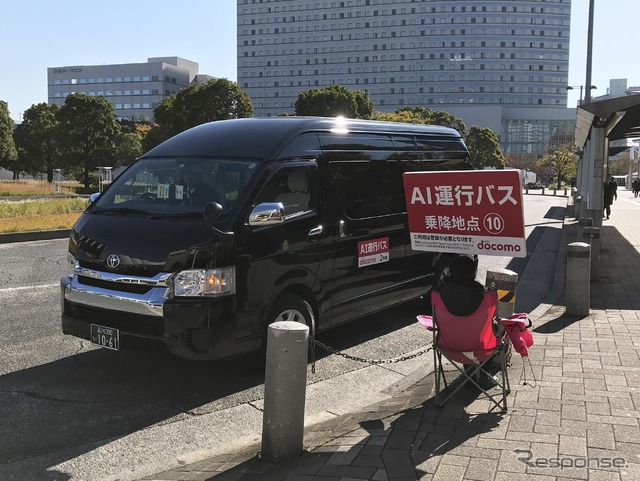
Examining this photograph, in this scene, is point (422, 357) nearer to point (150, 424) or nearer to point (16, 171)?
point (150, 424)

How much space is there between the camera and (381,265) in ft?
21.3

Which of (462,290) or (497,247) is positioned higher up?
(497,247)

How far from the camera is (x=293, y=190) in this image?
5.38 metres

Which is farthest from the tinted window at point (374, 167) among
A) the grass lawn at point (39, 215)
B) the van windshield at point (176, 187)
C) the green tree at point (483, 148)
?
the green tree at point (483, 148)

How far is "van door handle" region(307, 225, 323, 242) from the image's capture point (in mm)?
5383

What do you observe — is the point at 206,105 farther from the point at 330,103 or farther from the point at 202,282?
the point at 202,282

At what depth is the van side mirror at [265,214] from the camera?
475 centimetres

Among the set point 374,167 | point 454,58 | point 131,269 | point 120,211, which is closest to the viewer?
point 131,269

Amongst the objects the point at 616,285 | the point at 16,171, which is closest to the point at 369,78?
the point at 16,171

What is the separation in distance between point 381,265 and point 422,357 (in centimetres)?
110

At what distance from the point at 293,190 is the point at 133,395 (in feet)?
7.33

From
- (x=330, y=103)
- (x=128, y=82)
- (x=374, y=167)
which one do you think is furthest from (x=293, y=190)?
(x=128, y=82)

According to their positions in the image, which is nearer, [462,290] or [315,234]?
[462,290]

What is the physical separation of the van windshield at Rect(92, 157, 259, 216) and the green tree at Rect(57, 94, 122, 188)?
1807 inches
